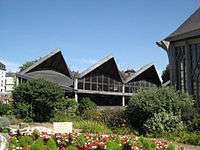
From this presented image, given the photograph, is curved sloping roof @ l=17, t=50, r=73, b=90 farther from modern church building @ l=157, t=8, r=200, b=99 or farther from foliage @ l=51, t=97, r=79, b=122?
modern church building @ l=157, t=8, r=200, b=99

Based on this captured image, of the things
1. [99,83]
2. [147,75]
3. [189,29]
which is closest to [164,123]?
[189,29]

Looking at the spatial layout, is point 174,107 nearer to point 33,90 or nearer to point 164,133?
point 164,133

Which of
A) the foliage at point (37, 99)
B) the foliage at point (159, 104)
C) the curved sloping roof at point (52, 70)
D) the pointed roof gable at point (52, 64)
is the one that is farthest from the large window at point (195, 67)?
the pointed roof gable at point (52, 64)

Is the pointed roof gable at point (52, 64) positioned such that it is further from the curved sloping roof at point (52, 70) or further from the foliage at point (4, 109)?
the foliage at point (4, 109)

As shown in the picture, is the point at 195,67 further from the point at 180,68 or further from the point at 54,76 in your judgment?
the point at 54,76

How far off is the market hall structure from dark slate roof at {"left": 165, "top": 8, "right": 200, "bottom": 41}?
16001 mm

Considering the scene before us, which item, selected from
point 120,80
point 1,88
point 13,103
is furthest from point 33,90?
point 1,88

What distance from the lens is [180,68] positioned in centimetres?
2480

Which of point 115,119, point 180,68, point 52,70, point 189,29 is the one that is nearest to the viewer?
point 115,119

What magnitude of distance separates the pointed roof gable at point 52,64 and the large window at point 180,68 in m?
21.1

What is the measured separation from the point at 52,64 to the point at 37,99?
19.6 metres

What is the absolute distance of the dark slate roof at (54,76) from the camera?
42.0m

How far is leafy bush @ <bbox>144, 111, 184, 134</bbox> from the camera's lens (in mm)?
17375

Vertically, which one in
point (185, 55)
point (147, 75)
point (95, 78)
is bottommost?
point (185, 55)
